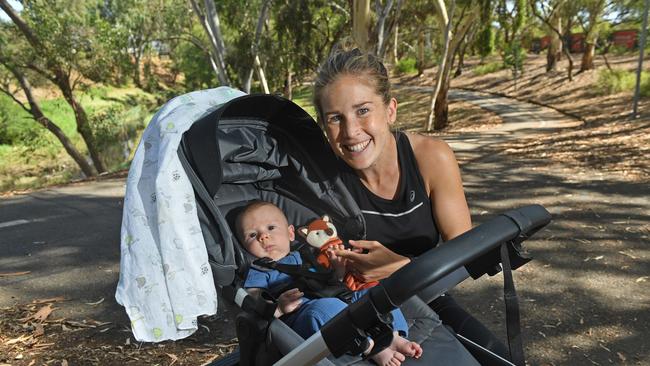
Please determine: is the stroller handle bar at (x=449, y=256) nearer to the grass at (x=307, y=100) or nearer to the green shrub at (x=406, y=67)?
the grass at (x=307, y=100)

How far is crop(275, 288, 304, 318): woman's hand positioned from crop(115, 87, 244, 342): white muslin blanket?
0.25m

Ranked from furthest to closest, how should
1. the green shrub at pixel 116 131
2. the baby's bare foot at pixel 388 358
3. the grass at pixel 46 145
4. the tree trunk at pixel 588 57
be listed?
the tree trunk at pixel 588 57
the grass at pixel 46 145
the green shrub at pixel 116 131
the baby's bare foot at pixel 388 358

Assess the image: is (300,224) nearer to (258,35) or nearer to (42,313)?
(42,313)

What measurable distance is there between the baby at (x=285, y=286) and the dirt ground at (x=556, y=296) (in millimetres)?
1542

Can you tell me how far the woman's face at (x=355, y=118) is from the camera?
2062 millimetres

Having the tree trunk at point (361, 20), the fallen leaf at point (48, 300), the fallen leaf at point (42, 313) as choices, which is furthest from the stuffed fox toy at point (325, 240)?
the tree trunk at point (361, 20)

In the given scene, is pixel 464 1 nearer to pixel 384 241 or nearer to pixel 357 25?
pixel 357 25

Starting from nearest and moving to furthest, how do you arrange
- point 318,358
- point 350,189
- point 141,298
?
point 318,358 < point 141,298 < point 350,189

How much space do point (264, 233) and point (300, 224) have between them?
36 centimetres

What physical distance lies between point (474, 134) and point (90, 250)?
1220cm

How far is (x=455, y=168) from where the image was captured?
2.22 m

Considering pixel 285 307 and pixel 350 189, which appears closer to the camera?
pixel 285 307

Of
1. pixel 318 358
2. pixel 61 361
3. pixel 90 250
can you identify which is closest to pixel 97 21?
pixel 90 250

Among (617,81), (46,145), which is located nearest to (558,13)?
(617,81)
